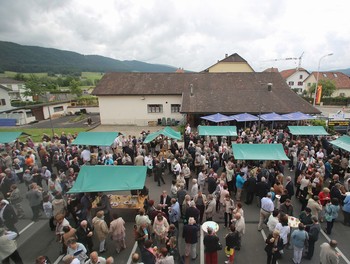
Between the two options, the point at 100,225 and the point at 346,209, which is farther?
the point at 346,209

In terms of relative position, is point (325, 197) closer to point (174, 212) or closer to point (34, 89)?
point (174, 212)

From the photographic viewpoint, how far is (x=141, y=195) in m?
9.27

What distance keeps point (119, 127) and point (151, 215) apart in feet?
66.3

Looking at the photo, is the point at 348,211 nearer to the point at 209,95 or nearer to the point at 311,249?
the point at 311,249

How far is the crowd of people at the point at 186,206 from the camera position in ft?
20.2

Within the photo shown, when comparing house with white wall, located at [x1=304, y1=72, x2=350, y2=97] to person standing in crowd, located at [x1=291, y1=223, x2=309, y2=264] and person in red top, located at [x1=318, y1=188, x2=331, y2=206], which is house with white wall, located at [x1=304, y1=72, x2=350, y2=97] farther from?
person standing in crowd, located at [x1=291, y1=223, x2=309, y2=264]

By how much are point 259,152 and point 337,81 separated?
62546mm

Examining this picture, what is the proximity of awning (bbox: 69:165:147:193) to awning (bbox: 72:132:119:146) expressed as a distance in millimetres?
4887

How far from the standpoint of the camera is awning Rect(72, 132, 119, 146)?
44.6 ft

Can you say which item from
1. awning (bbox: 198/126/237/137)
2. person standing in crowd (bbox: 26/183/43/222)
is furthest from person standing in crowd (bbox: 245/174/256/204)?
person standing in crowd (bbox: 26/183/43/222)

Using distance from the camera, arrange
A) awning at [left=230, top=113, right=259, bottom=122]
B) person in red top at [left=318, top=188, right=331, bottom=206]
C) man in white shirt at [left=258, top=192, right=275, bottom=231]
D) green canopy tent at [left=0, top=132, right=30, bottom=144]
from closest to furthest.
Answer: man in white shirt at [left=258, top=192, right=275, bottom=231] → person in red top at [left=318, top=188, right=331, bottom=206] → green canopy tent at [left=0, top=132, right=30, bottom=144] → awning at [left=230, top=113, right=259, bottom=122]

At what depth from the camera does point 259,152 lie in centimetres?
1116

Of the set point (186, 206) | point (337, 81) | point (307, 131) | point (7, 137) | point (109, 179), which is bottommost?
point (186, 206)

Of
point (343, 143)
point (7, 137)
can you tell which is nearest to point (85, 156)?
point (7, 137)
